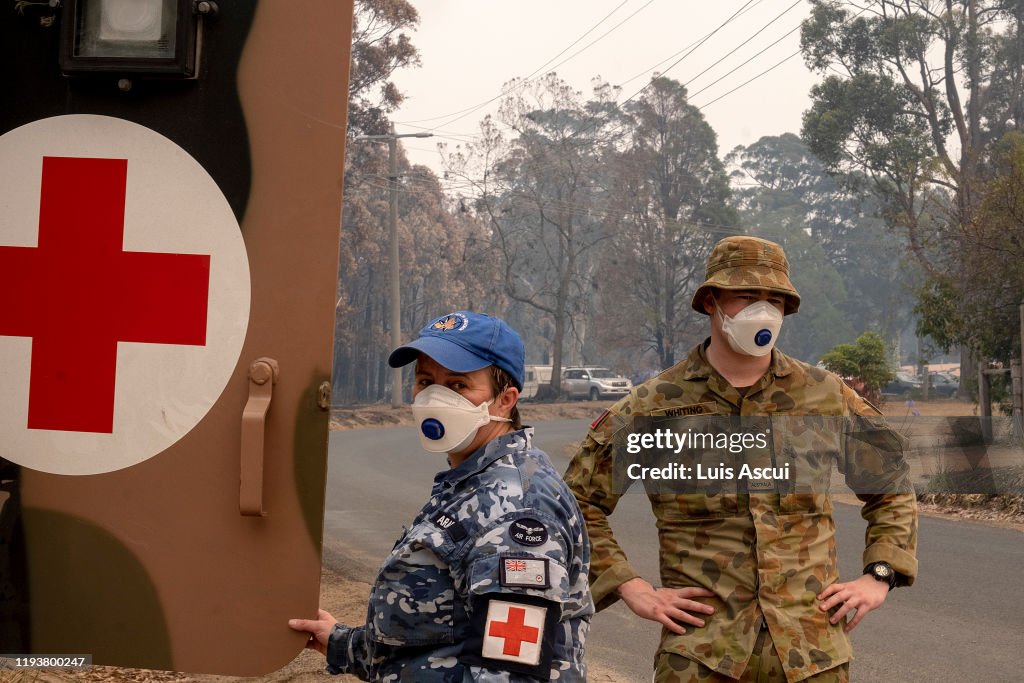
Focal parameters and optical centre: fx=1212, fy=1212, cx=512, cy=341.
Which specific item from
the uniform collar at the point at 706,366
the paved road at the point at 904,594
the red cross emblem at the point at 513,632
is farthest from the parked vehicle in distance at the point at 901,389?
the red cross emblem at the point at 513,632

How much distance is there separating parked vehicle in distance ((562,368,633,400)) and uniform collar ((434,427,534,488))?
4475 cm

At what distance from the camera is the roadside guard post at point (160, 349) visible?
6.93ft

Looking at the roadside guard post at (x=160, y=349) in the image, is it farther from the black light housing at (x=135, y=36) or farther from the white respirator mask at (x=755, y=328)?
the white respirator mask at (x=755, y=328)

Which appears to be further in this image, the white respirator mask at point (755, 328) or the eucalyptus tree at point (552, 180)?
the eucalyptus tree at point (552, 180)

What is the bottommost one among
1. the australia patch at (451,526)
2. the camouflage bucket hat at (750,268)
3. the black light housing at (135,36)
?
the australia patch at (451,526)

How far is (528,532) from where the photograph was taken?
219 cm

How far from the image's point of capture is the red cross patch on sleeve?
2094mm

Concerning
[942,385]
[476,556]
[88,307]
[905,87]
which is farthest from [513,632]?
[942,385]

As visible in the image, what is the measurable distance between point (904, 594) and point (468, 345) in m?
7.31

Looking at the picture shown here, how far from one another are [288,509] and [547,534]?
0.47 m

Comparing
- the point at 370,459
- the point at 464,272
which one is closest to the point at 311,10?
the point at 370,459

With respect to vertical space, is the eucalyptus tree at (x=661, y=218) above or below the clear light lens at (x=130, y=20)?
above

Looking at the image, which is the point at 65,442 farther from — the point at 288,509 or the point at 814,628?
the point at 814,628

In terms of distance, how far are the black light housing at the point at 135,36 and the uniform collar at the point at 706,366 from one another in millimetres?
1757
